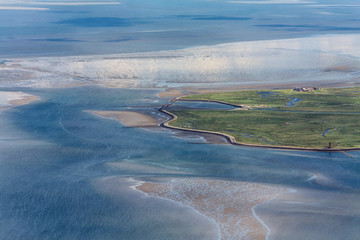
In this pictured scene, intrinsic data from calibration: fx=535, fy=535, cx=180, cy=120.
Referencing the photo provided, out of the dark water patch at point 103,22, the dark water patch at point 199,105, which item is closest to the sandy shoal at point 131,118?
the dark water patch at point 199,105

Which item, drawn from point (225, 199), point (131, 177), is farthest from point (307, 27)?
point (225, 199)

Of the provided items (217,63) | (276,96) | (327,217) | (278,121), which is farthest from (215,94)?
(327,217)

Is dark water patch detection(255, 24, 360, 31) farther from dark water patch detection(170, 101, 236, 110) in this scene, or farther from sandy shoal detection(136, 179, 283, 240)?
sandy shoal detection(136, 179, 283, 240)

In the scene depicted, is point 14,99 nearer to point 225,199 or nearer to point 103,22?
point 225,199

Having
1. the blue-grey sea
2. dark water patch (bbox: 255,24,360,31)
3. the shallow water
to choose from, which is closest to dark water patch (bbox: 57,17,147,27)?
dark water patch (bbox: 255,24,360,31)

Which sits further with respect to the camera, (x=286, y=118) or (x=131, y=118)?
(x=131, y=118)

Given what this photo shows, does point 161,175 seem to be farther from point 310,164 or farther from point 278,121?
point 278,121
